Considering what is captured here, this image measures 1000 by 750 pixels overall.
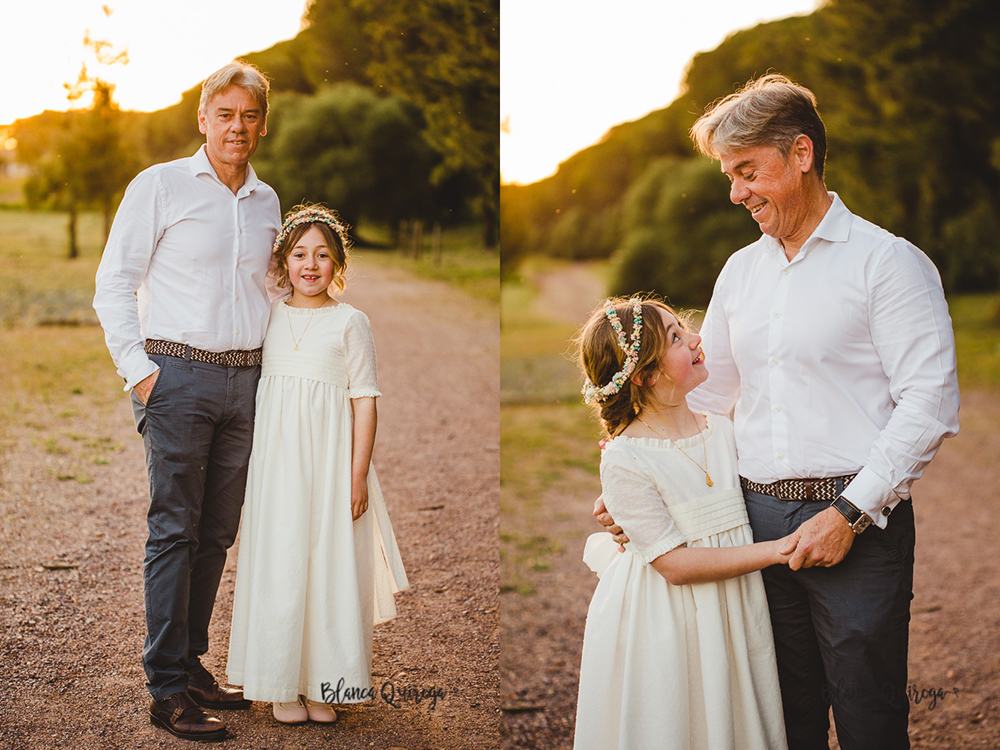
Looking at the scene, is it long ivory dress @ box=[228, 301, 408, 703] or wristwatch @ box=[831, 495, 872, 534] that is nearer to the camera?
wristwatch @ box=[831, 495, 872, 534]

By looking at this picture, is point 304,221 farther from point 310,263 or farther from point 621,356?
point 621,356

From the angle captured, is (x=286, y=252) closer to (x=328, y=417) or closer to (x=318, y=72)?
(x=328, y=417)

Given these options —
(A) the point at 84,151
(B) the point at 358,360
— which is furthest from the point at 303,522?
(A) the point at 84,151

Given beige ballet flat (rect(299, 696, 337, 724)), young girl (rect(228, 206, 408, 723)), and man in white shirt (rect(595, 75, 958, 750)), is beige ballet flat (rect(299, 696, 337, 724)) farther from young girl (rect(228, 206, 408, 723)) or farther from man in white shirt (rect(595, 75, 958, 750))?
man in white shirt (rect(595, 75, 958, 750))

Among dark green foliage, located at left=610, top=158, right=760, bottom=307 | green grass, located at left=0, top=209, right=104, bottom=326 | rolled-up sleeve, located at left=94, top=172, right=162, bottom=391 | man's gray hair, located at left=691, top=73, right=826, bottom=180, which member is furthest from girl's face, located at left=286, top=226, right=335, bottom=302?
dark green foliage, located at left=610, top=158, right=760, bottom=307

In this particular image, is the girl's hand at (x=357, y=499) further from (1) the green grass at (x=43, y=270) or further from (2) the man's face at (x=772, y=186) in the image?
(1) the green grass at (x=43, y=270)

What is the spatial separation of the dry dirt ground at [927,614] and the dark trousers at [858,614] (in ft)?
5.58

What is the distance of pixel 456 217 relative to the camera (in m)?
4.55

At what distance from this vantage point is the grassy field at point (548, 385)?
27.8ft

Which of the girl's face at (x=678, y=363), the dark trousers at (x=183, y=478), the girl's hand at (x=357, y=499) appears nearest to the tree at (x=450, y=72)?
the dark trousers at (x=183, y=478)

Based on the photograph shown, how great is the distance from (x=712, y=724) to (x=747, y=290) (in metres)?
1.05

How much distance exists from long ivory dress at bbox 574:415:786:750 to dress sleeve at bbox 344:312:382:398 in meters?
0.89

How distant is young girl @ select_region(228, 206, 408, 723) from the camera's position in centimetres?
253

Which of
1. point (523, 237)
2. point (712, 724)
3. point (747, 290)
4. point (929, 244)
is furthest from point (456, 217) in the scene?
point (929, 244)
